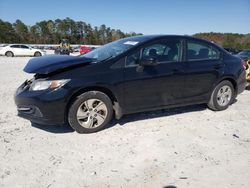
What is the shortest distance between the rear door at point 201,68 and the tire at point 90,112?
5.63 ft

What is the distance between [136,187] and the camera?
2.60 metres

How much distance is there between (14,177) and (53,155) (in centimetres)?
60

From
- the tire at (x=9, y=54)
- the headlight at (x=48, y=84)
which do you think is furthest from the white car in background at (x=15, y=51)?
the headlight at (x=48, y=84)

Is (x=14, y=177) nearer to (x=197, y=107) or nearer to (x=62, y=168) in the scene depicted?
(x=62, y=168)

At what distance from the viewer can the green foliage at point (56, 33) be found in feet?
207

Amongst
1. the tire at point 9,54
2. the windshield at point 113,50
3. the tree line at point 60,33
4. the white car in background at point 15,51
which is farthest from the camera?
the tree line at point 60,33

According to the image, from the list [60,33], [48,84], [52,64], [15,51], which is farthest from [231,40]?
[48,84]

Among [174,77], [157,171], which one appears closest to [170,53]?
[174,77]

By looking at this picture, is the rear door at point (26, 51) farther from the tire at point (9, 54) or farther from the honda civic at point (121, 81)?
the honda civic at point (121, 81)

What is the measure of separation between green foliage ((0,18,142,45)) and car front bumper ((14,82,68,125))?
59.8m

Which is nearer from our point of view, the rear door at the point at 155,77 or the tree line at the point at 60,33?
the rear door at the point at 155,77

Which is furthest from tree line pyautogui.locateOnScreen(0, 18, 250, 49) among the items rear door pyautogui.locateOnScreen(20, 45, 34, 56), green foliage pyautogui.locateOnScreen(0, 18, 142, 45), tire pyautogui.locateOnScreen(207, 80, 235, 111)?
tire pyautogui.locateOnScreen(207, 80, 235, 111)

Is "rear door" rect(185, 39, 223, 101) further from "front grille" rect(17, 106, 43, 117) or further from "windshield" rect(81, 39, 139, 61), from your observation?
"front grille" rect(17, 106, 43, 117)

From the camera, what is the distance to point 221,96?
5141 millimetres
